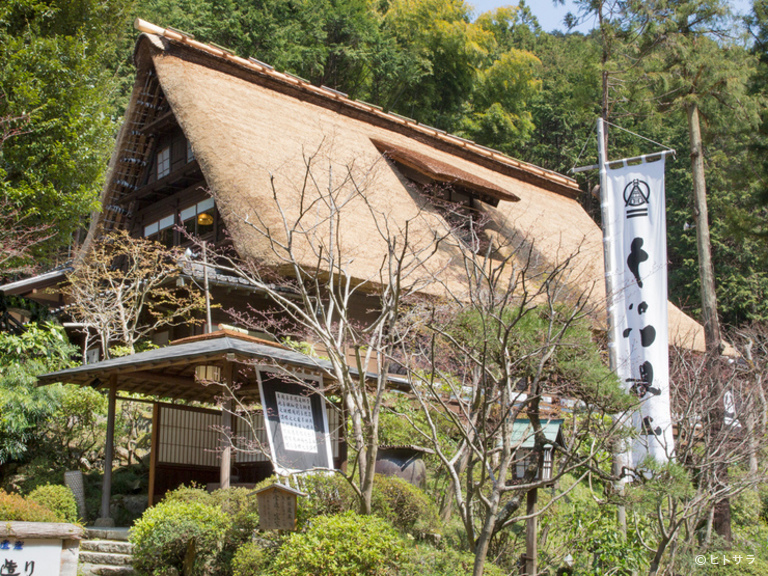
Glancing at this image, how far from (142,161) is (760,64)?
15319 mm

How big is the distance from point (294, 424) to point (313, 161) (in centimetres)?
606

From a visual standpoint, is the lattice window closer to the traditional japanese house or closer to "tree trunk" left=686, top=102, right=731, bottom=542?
the traditional japanese house

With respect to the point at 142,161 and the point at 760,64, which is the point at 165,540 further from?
the point at 760,64

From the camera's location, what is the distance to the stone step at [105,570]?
7.46 metres

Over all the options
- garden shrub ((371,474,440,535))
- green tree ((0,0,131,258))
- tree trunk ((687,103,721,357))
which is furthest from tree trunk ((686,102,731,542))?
green tree ((0,0,131,258))

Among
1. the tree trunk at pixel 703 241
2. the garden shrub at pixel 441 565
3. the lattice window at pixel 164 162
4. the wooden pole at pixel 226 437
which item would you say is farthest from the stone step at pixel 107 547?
the lattice window at pixel 164 162

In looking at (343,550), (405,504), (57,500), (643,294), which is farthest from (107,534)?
(643,294)

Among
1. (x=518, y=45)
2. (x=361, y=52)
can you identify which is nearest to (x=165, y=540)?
(x=361, y=52)

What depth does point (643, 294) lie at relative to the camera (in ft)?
38.0

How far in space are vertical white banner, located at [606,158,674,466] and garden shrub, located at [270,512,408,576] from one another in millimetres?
5373

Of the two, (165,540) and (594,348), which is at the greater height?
(594,348)

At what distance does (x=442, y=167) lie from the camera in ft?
57.4

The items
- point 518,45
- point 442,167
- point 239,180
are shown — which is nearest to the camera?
point 239,180

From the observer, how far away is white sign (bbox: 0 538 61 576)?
6.04 metres
